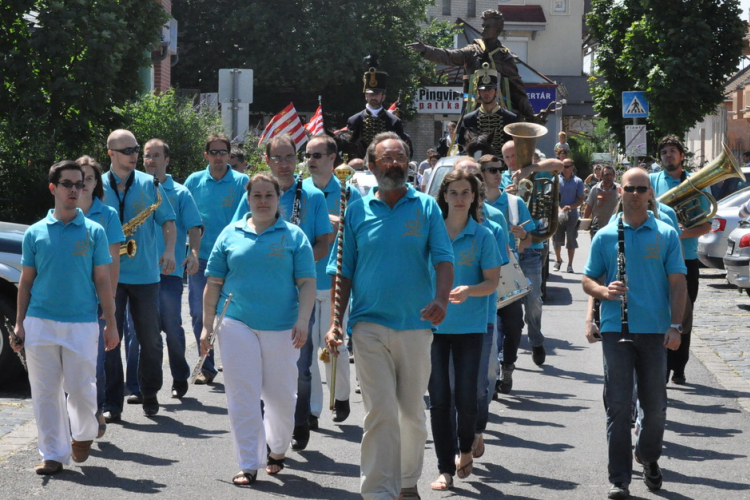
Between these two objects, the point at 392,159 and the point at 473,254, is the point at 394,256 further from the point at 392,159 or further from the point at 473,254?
the point at 473,254

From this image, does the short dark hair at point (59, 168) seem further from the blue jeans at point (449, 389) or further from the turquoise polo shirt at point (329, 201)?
the blue jeans at point (449, 389)

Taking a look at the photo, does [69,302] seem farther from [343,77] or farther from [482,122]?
[343,77]

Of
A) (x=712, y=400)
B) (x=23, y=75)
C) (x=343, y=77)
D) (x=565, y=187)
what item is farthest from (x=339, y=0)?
(x=712, y=400)

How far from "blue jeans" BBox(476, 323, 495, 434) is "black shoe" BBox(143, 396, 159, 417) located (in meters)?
2.61

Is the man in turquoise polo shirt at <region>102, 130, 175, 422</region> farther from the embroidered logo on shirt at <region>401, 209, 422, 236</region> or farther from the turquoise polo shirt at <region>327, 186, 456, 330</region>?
the embroidered logo on shirt at <region>401, 209, 422, 236</region>

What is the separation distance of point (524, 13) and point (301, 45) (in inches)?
1144

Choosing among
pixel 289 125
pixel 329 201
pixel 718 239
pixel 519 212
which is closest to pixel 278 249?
pixel 329 201

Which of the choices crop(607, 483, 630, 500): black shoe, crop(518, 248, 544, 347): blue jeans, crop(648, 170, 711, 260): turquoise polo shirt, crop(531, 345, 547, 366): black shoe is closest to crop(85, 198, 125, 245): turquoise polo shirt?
crop(607, 483, 630, 500): black shoe

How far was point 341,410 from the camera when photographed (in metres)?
8.59

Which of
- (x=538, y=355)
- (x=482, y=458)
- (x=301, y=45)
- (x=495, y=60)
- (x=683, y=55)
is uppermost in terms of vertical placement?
(x=301, y=45)

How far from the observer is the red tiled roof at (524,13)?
73.8m

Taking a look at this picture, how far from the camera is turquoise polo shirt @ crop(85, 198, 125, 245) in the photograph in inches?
304

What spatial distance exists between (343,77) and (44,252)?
1695 inches

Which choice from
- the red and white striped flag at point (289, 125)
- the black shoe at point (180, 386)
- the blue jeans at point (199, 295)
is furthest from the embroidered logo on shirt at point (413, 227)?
the red and white striped flag at point (289, 125)
